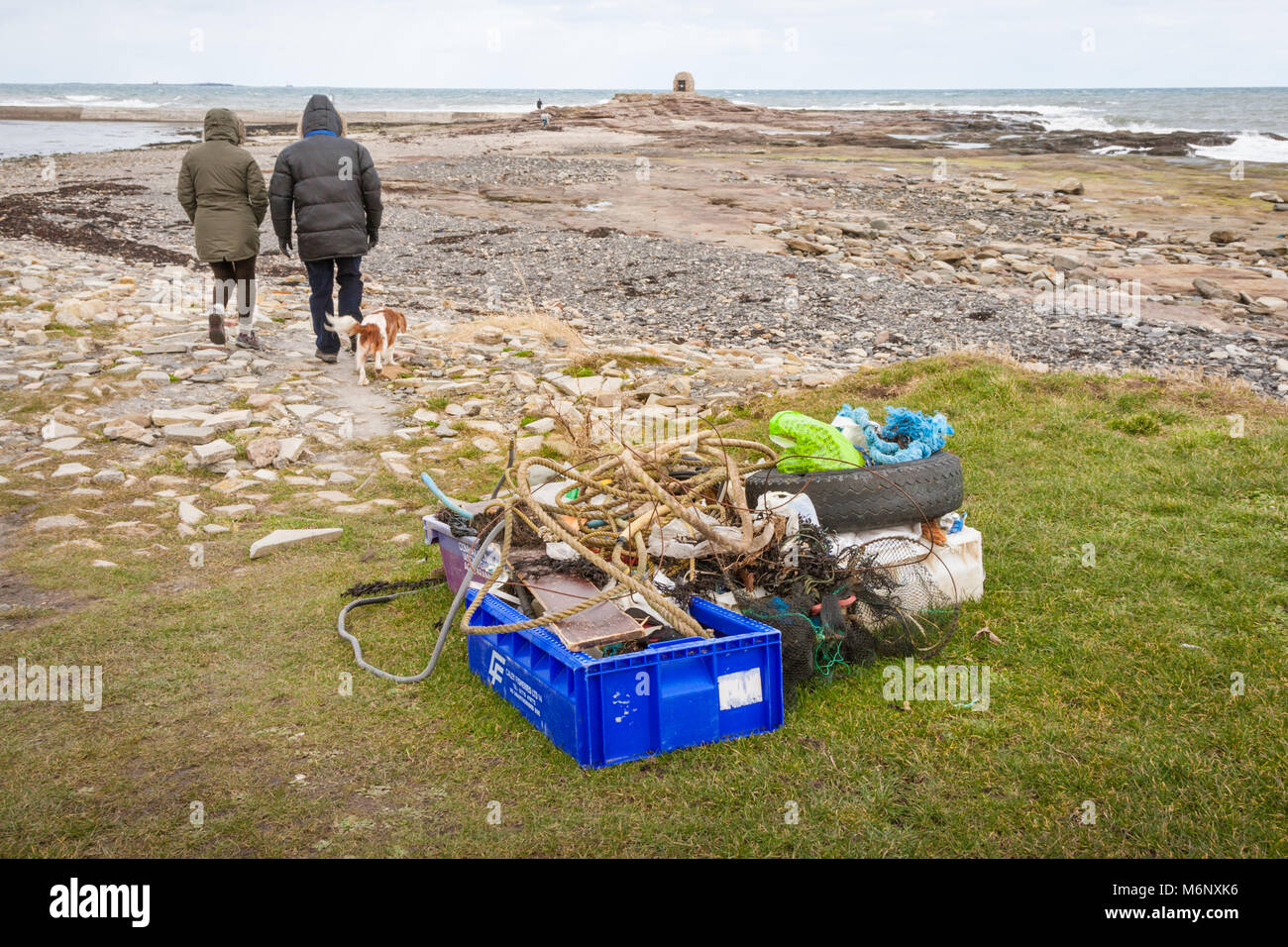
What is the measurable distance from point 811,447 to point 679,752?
7.69 feet

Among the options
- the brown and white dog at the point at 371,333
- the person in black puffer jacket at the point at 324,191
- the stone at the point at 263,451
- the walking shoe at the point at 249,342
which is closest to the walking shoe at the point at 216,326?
the walking shoe at the point at 249,342

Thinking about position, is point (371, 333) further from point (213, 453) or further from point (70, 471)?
point (70, 471)

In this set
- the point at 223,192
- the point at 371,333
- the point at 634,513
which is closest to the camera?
the point at 634,513

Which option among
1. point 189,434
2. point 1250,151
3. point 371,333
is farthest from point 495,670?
point 1250,151

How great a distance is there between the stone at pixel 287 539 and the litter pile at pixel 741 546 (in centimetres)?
124

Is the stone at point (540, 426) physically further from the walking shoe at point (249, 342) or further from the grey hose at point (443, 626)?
the walking shoe at point (249, 342)

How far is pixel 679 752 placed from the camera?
4.15 m

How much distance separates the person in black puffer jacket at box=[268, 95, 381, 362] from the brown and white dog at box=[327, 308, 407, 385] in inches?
27.9

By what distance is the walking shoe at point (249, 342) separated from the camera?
11.4 metres

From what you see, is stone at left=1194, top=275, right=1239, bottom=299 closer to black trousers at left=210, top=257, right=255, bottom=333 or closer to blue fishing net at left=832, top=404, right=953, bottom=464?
blue fishing net at left=832, top=404, right=953, bottom=464

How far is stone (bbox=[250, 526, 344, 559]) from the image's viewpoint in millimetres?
6492
